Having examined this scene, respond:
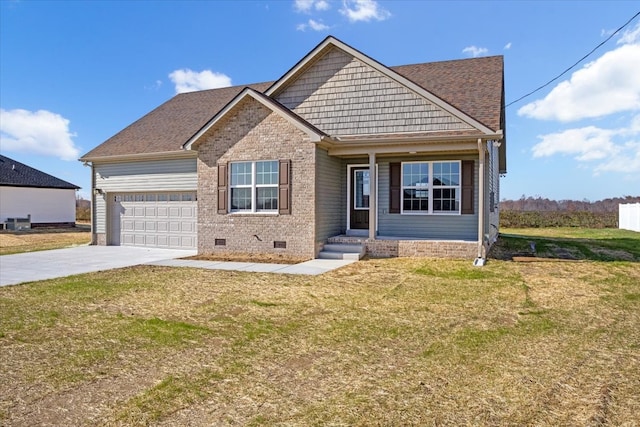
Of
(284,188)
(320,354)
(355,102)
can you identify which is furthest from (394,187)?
(320,354)

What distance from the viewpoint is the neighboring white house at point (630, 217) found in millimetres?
25828

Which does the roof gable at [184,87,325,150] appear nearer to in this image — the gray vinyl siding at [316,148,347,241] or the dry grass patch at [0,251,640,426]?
the gray vinyl siding at [316,148,347,241]

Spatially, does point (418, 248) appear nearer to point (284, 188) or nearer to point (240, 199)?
point (284, 188)

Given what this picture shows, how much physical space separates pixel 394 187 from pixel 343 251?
8.98 feet

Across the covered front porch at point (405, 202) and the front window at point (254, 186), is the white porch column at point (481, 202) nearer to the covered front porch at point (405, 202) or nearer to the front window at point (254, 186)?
the covered front porch at point (405, 202)

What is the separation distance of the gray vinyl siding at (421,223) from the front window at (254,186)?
3514 millimetres

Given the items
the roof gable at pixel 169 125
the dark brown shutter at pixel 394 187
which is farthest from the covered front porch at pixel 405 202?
the roof gable at pixel 169 125

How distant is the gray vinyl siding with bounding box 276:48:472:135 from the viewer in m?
13.1

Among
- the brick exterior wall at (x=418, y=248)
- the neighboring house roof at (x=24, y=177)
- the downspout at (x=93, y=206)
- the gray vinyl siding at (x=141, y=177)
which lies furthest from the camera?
the neighboring house roof at (x=24, y=177)

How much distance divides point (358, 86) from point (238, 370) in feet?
37.1

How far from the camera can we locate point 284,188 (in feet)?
Answer: 41.5

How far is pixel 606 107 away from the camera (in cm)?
1844

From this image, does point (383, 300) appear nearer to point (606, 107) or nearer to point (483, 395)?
point (483, 395)

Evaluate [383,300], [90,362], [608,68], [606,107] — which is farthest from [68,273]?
[606,107]
